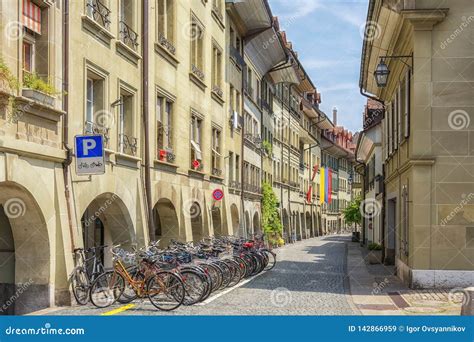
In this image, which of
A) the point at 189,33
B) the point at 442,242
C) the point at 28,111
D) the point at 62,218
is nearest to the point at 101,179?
the point at 62,218

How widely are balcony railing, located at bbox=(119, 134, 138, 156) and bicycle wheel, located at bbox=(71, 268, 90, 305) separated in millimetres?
5160

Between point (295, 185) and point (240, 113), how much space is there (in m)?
23.1

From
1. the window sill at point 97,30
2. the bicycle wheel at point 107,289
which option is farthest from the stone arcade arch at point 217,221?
the bicycle wheel at point 107,289

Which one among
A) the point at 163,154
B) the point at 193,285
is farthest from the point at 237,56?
the point at 193,285

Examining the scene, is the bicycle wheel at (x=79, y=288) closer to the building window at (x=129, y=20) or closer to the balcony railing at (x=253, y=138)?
the building window at (x=129, y=20)

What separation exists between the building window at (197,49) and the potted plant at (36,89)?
12867mm

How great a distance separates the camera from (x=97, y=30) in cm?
1673

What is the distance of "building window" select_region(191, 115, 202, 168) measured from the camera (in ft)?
87.0

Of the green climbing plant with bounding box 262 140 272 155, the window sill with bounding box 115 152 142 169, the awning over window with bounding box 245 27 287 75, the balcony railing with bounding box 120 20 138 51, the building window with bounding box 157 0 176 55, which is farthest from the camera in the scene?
the green climbing plant with bounding box 262 140 272 155

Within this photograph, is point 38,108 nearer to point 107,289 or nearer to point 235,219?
point 107,289

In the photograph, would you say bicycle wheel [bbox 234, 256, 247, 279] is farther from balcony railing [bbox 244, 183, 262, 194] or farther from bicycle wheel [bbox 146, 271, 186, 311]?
balcony railing [bbox 244, 183, 262, 194]

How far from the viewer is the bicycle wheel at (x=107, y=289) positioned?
13805 mm

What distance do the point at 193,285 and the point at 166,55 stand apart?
10.0m

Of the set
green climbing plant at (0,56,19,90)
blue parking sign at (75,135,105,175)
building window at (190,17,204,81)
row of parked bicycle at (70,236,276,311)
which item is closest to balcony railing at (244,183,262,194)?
building window at (190,17,204,81)
